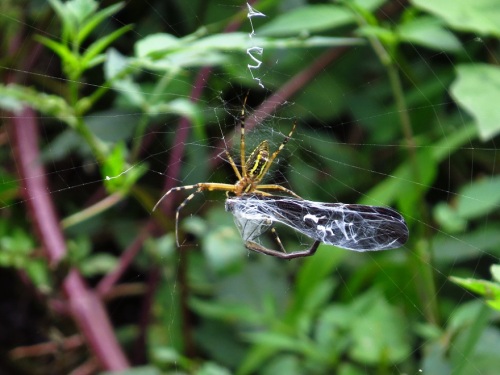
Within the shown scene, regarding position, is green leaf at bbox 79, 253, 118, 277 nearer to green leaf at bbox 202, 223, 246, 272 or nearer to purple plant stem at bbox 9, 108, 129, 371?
purple plant stem at bbox 9, 108, 129, 371

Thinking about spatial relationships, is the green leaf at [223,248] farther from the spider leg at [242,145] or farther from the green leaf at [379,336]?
the green leaf at [379,336]

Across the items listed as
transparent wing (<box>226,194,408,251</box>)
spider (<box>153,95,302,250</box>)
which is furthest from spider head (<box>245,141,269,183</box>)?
transparent wing (<box>226,194,408,251</box>)

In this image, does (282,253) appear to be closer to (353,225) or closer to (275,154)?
(353,225)

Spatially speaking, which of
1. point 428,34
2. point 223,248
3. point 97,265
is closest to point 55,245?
point 97,265

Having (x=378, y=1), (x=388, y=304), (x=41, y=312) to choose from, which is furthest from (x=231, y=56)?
(x=41, y=312)

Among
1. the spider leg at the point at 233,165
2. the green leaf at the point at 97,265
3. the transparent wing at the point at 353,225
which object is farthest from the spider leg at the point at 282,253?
the green leaf at the point at 97,265

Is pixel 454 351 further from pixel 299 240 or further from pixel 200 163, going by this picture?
pixel 200 163

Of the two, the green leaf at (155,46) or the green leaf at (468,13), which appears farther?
the green leaf at (468,13)
